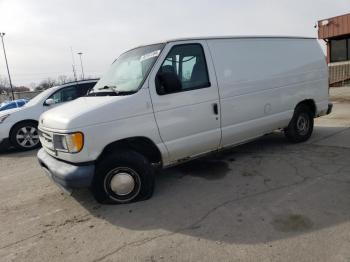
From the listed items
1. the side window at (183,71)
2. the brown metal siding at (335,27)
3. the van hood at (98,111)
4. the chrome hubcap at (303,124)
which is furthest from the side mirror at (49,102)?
the brown metal siding at (335,27)

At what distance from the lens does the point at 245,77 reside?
17.3 feet

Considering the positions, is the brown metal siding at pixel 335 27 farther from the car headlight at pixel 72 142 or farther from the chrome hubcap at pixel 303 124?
the car headlight at pixel 72 142

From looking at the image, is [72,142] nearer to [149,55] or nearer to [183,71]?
[149,55]

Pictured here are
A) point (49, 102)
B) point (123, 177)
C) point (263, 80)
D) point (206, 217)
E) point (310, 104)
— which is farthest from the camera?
point (49, 102)

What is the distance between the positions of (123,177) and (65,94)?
5725mm

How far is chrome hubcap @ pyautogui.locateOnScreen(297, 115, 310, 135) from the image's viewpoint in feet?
21.2

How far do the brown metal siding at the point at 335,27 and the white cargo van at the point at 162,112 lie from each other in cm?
1885

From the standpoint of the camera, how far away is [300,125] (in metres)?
6.51

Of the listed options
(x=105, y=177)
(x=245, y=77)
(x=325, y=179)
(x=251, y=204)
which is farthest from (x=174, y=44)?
(x=325, y=179)

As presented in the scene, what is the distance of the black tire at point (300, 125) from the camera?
6359 mm

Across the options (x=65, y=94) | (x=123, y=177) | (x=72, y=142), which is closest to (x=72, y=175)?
(x=72, y=142)

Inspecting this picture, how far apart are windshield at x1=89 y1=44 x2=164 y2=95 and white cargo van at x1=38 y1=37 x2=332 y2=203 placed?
2 centimetres

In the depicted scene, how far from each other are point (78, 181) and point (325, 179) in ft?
10.6

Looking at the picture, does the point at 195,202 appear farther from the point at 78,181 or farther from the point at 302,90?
the point at 302,90
